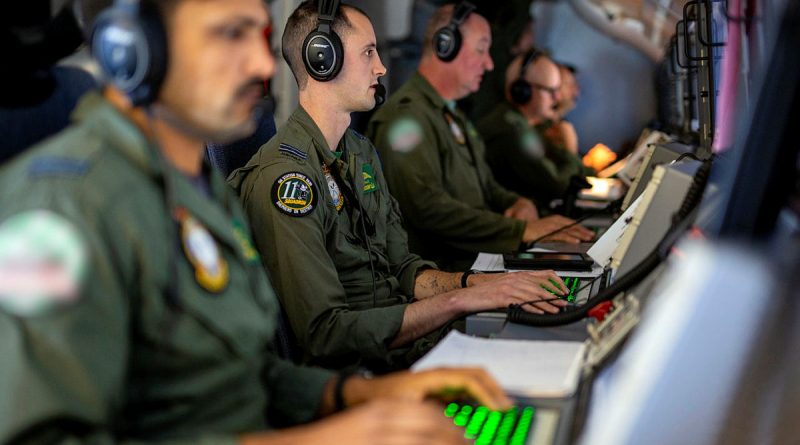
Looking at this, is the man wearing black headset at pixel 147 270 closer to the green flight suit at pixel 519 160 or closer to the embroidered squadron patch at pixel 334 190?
the embroidered squadron patch at pixel 334 190

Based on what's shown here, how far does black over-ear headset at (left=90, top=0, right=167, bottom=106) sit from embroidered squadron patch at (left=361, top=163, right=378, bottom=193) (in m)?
1.21

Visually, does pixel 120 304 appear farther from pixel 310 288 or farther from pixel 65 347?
pixel 310 288

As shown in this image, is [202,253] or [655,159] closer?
[202,253]

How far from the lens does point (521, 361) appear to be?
51.1 inches

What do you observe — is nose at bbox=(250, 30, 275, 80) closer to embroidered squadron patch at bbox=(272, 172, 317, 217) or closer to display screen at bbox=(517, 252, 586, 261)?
embroidered squadron patch at bbox=(272, 172, 317, 217)

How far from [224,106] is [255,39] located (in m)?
0.08

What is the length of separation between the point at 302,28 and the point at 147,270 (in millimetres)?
1335

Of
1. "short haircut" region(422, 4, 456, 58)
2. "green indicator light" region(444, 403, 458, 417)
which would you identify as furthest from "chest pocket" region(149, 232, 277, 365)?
"short haircut" region(422, 4, 456, 58)

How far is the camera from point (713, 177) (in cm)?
143

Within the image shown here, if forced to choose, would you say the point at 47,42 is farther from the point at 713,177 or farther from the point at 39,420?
the point at 713,177

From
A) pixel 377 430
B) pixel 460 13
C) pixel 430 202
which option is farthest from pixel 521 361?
pixel 460 13

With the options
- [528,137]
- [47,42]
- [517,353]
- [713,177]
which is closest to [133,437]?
[47,42]

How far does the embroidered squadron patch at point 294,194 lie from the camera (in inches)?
68.5

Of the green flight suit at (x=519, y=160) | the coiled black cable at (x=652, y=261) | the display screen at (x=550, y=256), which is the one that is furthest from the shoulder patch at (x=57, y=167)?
the green flight suit at (x=519, y=160)
